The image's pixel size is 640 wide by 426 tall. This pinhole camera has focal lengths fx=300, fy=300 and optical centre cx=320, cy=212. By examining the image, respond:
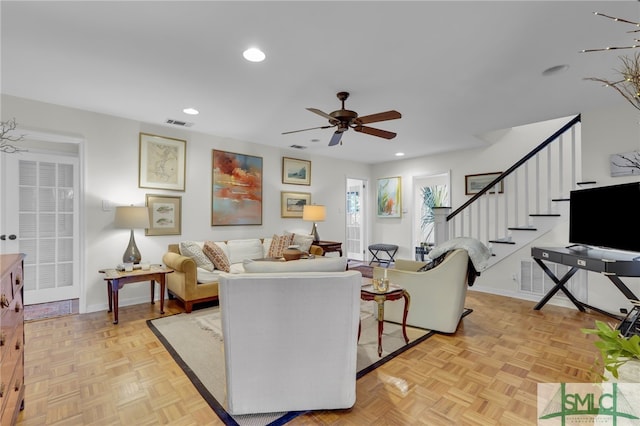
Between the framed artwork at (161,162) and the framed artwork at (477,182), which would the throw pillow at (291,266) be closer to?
the framed artwork at (161,162)

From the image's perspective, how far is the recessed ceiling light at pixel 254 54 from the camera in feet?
7.64

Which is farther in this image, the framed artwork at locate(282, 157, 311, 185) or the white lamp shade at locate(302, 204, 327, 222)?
the framed artwork at locate(282, 157, 311, 185)

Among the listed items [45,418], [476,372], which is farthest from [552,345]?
[45,418]

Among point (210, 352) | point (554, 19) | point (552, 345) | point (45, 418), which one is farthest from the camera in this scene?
point (552, 345)

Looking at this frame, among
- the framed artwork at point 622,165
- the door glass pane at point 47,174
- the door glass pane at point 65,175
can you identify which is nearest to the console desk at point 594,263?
the framed artwork at point 622,165

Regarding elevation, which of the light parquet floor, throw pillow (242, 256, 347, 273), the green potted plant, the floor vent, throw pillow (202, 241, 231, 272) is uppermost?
throw pillow (242, 256, 347, 273)

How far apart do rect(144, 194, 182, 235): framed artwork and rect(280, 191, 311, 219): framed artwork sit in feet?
6.04

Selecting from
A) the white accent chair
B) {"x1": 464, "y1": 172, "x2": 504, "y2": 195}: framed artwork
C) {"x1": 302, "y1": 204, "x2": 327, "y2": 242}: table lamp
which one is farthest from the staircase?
{"x1": 302, "y1": 204, "x2": 327, "y2": 242}: table lamp

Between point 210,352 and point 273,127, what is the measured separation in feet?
9.83

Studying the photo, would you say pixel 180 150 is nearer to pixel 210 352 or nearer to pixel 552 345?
pixel 210 352

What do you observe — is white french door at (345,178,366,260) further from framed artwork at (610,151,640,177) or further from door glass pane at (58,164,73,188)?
door glass pane at (58,164,73,188)

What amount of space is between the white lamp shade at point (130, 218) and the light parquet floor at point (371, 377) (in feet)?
3.60

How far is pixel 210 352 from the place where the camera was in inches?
104

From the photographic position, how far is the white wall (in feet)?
11.5
